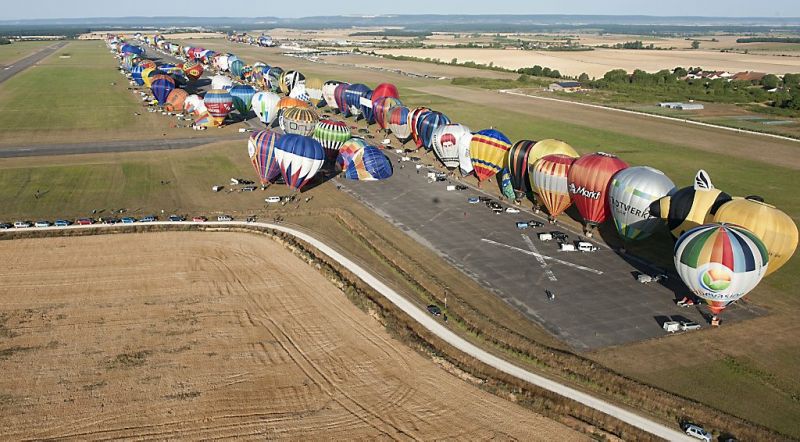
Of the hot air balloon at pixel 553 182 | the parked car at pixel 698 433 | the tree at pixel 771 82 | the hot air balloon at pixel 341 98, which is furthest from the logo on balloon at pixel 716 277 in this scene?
the tree at pixel 771 82

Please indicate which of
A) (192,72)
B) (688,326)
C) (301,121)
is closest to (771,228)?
(688,326)

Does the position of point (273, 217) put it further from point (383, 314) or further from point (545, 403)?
point (545, 403)

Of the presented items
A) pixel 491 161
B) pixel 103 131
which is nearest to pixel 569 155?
pixel 491 161

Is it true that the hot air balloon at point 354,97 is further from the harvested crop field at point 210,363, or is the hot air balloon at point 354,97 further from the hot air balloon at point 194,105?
the harvested crop field at point 210,363

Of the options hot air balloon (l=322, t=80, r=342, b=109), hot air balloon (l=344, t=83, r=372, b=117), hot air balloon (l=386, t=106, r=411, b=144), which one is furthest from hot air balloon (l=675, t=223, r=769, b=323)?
hot air balloon (l=322, t=80, r=342, b=109)

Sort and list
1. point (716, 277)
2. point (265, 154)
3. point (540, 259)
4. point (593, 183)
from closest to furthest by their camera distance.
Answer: point (716, 277) → point (540, 259) → point (593, 183) → point (265, 154)

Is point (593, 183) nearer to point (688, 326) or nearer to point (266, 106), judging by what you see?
point (688, 326)
